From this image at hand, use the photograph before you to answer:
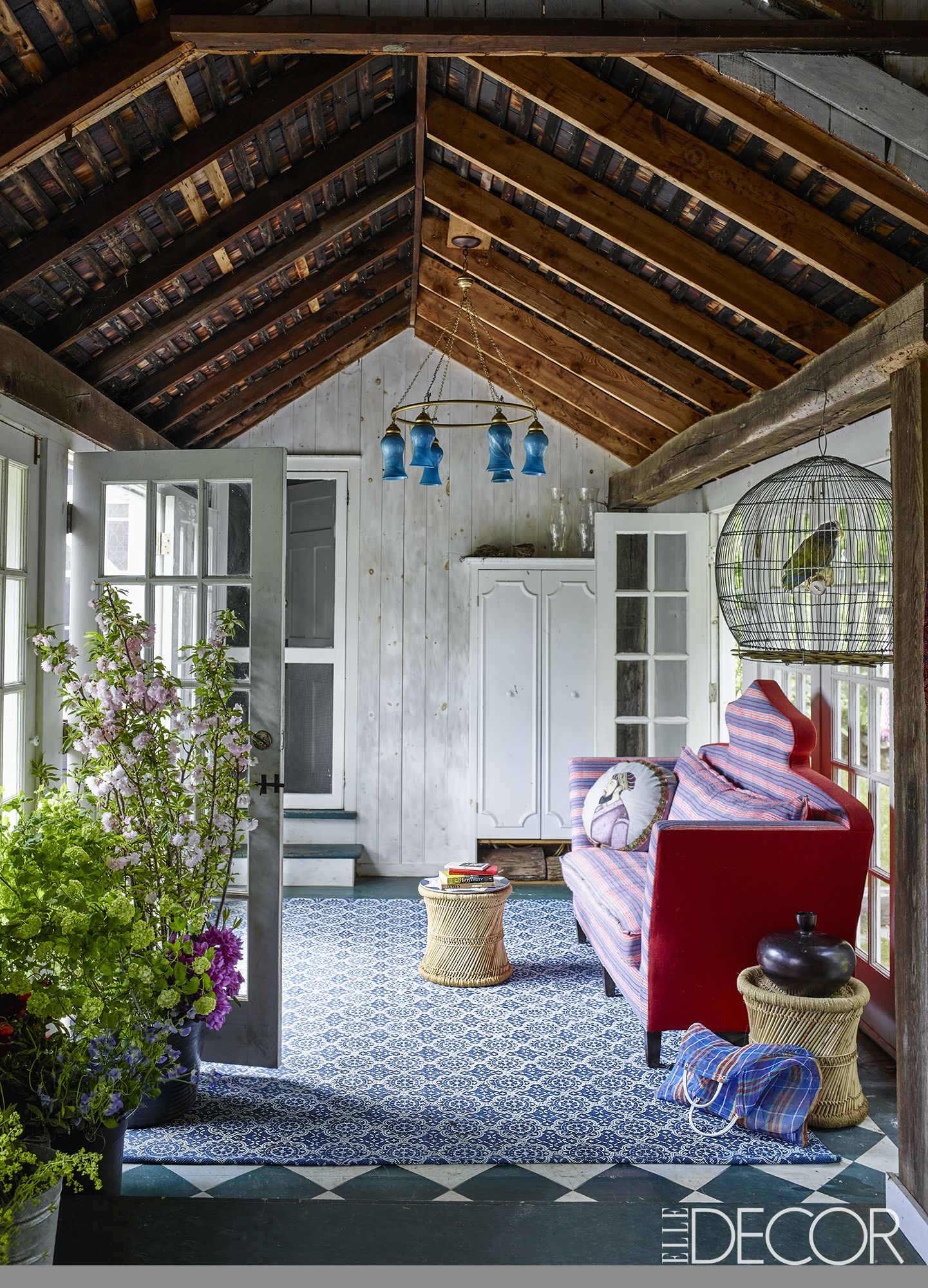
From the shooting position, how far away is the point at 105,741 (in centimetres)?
324

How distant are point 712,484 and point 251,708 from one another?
11.6 ft

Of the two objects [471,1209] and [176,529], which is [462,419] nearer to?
[176,529]

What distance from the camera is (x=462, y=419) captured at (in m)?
6.95

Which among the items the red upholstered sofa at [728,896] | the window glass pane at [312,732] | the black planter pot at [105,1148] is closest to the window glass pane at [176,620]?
the black planter pot at [105,1148]

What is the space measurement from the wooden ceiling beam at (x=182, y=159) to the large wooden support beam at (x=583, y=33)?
38.9 inches

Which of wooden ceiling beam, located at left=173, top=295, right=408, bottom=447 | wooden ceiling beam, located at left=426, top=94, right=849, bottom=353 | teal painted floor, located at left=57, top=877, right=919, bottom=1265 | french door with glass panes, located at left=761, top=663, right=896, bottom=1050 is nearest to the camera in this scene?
teal painted floor, located at left=57, top=877, right=919, bottom=1265

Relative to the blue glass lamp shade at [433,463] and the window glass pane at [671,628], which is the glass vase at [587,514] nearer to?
the window glass pane at [671,628]

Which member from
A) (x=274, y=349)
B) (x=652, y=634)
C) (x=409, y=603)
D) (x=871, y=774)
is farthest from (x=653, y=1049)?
(x=274, y=349)

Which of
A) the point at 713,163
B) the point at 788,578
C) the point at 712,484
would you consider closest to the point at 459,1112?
the point at 788,578

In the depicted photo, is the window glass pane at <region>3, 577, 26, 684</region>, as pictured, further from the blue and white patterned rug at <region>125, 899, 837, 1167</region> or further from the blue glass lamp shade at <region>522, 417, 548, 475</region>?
the blue glass lamp shade at <region>522, 417, 548, 475</region>

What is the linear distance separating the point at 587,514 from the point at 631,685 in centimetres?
139

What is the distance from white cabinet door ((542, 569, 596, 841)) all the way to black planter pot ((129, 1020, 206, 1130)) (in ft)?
11.3

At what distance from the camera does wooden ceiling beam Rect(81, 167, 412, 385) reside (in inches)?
163

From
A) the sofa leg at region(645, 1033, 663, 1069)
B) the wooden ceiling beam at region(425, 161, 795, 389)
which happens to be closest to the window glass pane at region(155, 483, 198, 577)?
the wooden ceiling beam at region(425, 161, 795, 389)
